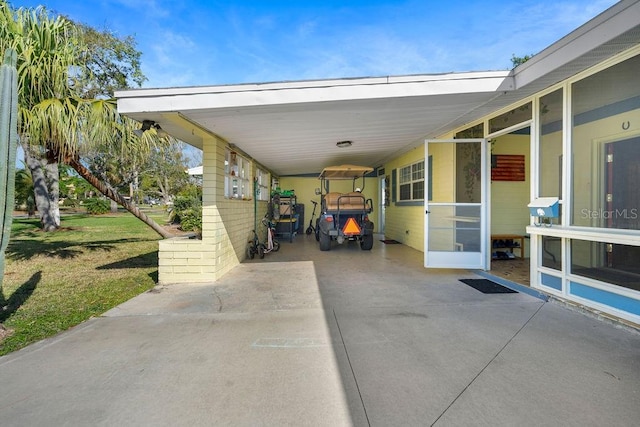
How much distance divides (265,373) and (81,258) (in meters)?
7.02

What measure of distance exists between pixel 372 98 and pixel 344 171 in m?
5.00

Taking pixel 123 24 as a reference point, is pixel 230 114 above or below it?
below

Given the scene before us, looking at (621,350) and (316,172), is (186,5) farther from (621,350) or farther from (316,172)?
(621,350)

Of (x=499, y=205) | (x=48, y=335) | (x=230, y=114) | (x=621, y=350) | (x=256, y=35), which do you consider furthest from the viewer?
(x=256, y=35)

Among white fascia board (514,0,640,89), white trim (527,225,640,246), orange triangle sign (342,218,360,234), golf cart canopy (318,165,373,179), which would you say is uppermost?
white fascia board (514,0,640,89)

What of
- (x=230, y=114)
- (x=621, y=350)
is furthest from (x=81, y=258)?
(x=621, y=350)

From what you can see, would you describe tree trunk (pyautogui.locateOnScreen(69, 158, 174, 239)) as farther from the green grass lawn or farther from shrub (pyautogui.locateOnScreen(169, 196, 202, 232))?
shrub (pyautogui.locateOnScreen(169, 196, 202, 232))

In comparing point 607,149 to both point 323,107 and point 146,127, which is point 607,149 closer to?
point 323,107

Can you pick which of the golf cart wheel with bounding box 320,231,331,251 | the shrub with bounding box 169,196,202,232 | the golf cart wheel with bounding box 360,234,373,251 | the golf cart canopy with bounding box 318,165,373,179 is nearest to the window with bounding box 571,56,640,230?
the golf cart wheel with bounding box 360,234,373,251

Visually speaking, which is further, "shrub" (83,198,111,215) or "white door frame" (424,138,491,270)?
"shrub" (83,198,111,215)

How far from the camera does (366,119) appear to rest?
16.7 ft

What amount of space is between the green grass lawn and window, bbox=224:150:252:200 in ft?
6.76

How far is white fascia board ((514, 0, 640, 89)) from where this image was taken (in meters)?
2.62

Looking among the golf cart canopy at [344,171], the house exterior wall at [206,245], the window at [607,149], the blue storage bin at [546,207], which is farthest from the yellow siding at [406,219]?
the house exterior wall at [206,245]
